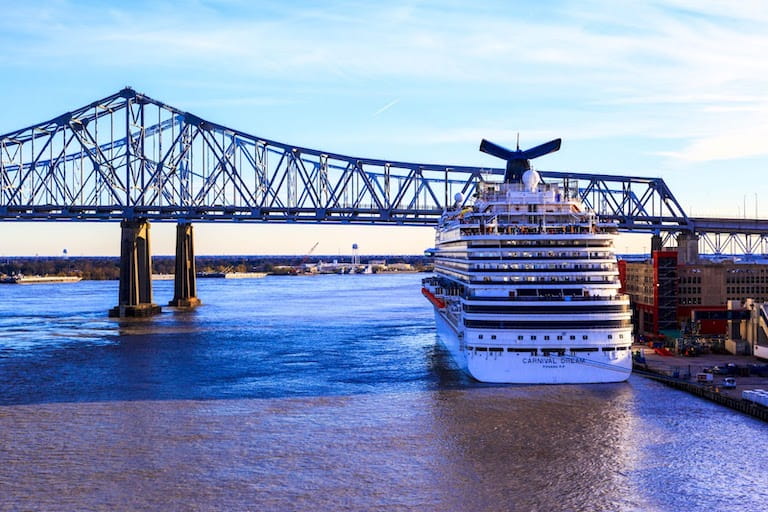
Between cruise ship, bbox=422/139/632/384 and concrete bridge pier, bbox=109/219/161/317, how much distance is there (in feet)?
181

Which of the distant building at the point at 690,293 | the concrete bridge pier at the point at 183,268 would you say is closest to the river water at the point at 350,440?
the distant building at the point at 690,293

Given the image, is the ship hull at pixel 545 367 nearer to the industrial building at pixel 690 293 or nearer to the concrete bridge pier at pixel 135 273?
the industrial building at pixel 690 293

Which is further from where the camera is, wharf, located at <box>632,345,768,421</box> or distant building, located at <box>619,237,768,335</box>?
distant building, located at <box>619,237,768,335</box>

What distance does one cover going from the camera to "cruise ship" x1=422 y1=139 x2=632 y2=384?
40406 mm

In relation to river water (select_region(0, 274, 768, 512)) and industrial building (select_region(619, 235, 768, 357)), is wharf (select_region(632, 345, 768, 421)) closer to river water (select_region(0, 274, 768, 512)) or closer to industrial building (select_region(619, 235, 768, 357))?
river water (select_region(0, 274, 768, 512))

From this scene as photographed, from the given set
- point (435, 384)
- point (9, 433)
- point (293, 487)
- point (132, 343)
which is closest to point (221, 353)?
point (132, 343)

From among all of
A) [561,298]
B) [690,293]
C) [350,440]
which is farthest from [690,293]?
[350,440]

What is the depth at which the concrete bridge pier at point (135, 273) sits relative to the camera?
308 feet

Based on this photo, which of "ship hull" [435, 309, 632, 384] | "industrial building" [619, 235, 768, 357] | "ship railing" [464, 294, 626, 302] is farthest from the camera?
"industrial building" [619, 235, 768, 357]

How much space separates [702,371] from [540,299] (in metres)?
13.4

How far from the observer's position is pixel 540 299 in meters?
41.4

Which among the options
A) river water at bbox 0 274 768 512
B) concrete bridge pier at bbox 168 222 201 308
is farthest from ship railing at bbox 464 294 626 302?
concrete bridge pier at bbox 168 222 201 308

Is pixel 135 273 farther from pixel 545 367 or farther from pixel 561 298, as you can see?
pixel 545 367

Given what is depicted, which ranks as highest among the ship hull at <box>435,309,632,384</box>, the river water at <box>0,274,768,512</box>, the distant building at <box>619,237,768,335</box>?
the distant building at <box>619,237,768,335</box>
